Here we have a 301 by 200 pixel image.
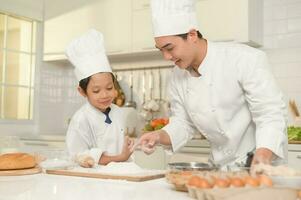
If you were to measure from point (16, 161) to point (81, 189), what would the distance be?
1.59 feet

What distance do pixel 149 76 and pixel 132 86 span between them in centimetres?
21

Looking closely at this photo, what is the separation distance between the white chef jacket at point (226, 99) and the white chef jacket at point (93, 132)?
1.26 feet

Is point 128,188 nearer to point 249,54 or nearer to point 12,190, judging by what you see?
point 12,190

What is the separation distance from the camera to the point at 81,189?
1175 mm

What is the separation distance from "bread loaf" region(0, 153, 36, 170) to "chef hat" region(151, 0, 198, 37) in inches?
29.1

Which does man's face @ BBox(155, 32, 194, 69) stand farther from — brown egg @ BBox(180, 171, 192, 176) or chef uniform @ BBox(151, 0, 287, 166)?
brown egg @ BBox(180, 171, 192, 176)

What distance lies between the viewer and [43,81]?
4344mm

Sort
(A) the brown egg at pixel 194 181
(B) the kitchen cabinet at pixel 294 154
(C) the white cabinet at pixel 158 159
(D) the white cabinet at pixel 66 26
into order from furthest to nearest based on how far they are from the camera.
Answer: (D) the white cabinet at pixel 66 26 → (C) the white cabinet at pixel 158 159 → (B) the kitchen cabinet at pixel 294 154 → (A) the brown egg at pixel 194 181

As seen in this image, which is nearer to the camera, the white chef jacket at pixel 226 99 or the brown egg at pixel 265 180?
the brown egg at pixel 265 180

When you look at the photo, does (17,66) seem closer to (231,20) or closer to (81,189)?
(231,20)

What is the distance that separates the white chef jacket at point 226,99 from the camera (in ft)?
5.53

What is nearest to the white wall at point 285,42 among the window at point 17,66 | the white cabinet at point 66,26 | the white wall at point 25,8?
the white cabinet at point 66,26

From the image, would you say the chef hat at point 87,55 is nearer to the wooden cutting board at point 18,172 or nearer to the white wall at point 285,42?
the wooden cutting board at point 18,172

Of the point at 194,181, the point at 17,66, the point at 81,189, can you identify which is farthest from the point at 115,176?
the point at 17,66
